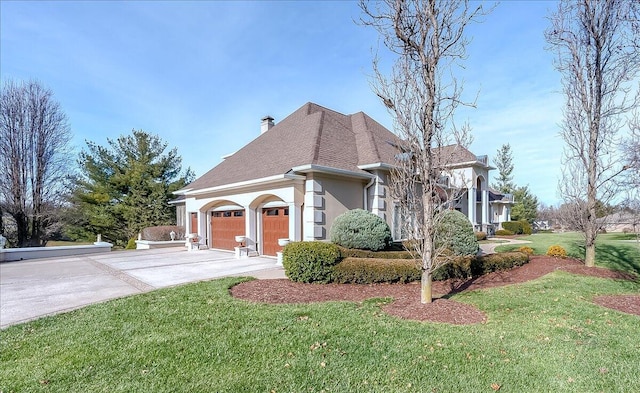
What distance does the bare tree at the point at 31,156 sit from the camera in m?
Answer: 19.7

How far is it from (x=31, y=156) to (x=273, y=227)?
61.8 ft

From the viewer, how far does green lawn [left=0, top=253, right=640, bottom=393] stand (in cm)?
337

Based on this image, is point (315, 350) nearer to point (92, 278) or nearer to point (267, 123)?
point (92, 278)

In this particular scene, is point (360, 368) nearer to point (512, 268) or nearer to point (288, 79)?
point (512, 268)

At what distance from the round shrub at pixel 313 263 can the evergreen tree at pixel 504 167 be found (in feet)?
148

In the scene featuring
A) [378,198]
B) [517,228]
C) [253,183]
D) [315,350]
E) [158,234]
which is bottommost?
[517,228]

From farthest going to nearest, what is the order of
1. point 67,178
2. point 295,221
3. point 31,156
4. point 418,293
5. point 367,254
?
point 67,178 → point 31,156 → point 295,221 → point 367,254 → point 418,293

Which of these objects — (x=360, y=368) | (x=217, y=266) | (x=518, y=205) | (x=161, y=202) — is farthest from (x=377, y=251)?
(x=518, y=205)

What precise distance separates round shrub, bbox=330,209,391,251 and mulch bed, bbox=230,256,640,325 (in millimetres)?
2063

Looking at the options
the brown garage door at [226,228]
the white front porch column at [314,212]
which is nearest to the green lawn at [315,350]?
the white front porch column at [314,212]

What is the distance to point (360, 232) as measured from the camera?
1006 centimetres

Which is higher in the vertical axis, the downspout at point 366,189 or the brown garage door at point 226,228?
the downspout at point 366,189

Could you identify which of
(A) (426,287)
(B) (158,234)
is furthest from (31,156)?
(A) (426,287)

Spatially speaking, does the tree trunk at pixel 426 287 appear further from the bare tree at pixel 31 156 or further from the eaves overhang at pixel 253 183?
the bare tree at pixel 31 156
